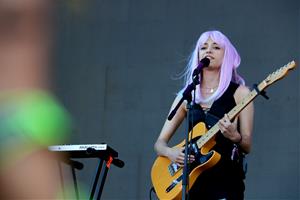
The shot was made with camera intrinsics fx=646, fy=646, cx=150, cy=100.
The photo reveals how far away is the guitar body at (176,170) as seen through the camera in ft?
9.64

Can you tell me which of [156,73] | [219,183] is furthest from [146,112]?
[219,183]

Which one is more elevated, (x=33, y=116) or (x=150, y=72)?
(x=150, y=72)

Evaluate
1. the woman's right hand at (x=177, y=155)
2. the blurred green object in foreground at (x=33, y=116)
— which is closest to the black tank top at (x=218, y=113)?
the woman's right hand at (x=177, y=155)

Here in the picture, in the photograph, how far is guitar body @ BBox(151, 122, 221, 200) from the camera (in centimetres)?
294

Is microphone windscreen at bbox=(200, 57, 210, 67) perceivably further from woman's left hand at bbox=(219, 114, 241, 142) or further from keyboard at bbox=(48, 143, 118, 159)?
keyboard at bbox=(48, 143, 118, 159)

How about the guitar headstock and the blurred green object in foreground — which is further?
the blurred green object in foreground

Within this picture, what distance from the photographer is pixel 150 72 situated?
15.4 ft

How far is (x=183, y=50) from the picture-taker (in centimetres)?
466

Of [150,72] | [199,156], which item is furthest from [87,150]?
[150,72]

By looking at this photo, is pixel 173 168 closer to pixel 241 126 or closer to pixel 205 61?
pixel 241 126

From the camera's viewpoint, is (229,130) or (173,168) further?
(173,168)

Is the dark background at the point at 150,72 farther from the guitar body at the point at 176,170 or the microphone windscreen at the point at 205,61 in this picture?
the microphone windscreen at the point at 205,61

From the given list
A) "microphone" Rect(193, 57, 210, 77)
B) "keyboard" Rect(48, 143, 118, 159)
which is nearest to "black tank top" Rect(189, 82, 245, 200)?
"microphone" Rect(193, 57, 210, 77)

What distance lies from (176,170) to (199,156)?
24 cm
